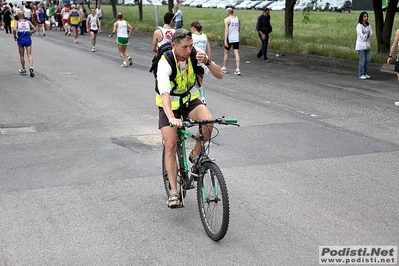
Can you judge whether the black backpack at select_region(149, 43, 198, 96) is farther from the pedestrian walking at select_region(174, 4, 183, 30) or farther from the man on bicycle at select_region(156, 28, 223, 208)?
the pedestrian walking at select_region(174, 4, 183, 30)

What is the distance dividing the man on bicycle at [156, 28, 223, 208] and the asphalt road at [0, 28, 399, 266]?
590 millimetres

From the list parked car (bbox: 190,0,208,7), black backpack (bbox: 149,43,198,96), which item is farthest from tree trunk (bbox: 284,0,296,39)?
parked car (bbox: 190,0,208,7)

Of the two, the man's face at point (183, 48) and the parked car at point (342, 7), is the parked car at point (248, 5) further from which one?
the man's face at point (183, 48)

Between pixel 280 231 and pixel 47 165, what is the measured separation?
362 centimetres

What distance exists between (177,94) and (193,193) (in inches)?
53.0

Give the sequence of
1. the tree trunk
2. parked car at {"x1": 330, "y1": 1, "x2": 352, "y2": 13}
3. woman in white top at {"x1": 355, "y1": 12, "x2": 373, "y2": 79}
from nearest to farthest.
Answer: woman in white top at {"x1": 355, "y1": 12, "x2": 373, "y2": 79}
the tree trunk
parked car at {"x1": 330, "y1": 1, "x2": 352, "y2": 13}

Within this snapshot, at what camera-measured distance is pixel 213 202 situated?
5195 mm

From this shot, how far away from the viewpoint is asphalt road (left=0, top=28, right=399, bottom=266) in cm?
514

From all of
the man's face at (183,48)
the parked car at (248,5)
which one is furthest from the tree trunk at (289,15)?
the parked car at (248,5)

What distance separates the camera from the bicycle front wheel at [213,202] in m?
4.99

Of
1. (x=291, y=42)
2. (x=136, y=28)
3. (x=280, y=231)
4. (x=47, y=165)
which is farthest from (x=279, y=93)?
(x=136, y=28)

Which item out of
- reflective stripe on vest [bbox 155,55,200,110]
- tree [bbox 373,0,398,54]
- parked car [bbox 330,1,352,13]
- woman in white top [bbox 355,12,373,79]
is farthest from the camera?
parked car [bbox 330,1,352,13]

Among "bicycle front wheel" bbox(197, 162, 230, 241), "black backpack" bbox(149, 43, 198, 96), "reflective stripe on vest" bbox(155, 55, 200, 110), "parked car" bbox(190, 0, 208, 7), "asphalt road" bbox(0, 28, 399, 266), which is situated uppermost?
"black backpack" bbox(149, 43, 198, 96)

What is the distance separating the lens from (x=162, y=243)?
520 centimetres
